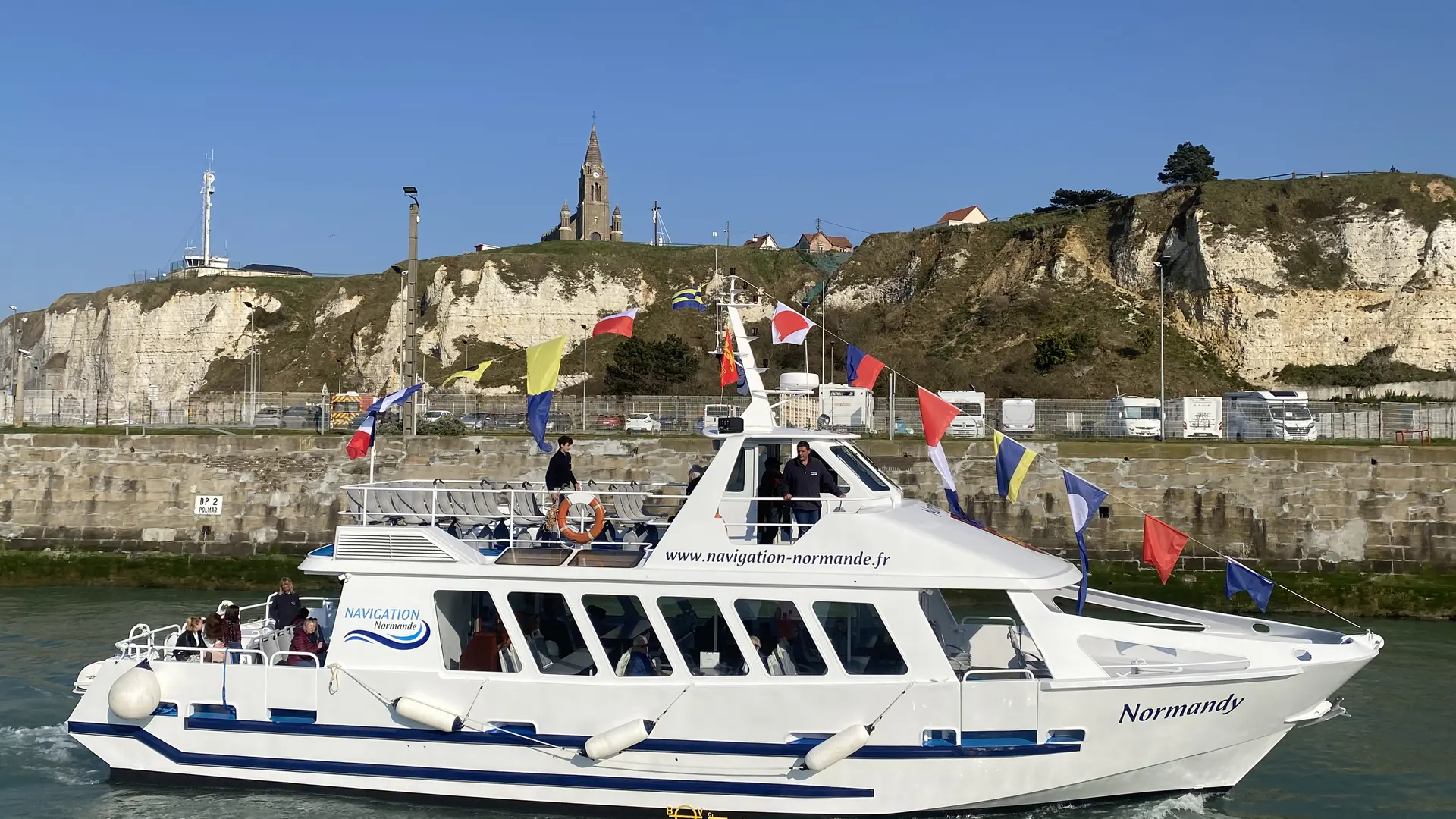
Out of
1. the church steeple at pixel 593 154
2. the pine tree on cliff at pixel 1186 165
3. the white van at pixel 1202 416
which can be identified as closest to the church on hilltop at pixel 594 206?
the church steeple at pixel 593 154

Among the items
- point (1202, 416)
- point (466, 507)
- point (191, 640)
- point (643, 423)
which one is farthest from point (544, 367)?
point (1202, 416)

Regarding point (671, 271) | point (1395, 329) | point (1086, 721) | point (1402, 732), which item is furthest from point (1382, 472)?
point (671, 271)

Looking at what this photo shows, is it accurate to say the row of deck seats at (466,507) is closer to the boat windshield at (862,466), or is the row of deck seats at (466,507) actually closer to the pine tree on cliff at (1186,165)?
the boat windshield at (862,466)

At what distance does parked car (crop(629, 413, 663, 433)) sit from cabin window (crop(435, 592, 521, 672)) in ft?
64.7

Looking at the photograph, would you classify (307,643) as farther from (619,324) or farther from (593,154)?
(593,154)

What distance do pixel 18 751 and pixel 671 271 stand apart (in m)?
61.4

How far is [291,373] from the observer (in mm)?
68625

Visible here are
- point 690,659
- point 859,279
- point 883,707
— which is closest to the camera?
point 883,707

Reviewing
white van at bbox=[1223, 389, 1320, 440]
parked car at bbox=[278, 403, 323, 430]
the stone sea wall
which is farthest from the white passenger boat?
parked car at bbox=[278, 403, 323, 430]

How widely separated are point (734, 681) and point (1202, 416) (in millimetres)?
25672

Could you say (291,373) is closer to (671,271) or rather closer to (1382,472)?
(671,271)

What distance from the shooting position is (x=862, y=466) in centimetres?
1023

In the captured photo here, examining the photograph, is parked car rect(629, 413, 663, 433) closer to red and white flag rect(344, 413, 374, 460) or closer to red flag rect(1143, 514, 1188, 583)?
red and white flag rect(344, 413, 374, 460)

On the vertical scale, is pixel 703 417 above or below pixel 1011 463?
above
